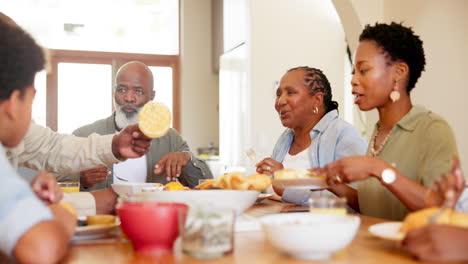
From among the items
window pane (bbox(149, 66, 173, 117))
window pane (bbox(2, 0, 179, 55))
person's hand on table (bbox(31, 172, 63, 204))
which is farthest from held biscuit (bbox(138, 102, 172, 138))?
window pane (bbox(2, 0, 179, 55))

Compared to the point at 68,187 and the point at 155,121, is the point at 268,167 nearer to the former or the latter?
the point at 155,121

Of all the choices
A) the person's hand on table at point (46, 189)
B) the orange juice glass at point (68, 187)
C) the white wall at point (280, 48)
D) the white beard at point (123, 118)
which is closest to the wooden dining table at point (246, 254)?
the person's hand on table at point (46, 189)

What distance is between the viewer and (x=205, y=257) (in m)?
1.13

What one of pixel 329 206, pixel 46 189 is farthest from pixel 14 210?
pixel 329 206

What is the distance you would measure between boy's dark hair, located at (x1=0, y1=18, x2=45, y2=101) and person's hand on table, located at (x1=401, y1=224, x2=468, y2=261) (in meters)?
0.98

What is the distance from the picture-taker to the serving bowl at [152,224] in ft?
3.83

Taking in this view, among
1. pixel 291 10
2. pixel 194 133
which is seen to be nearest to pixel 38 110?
pixel 194 133

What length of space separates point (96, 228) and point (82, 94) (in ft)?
22.8

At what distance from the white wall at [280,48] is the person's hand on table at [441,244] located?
4.03 m

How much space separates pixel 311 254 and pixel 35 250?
1.89ft

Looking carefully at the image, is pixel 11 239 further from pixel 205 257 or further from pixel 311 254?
pixel 311 254

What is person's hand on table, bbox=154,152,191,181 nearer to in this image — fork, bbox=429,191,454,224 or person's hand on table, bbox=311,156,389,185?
person's hand on table, bbox=311,156,389,185

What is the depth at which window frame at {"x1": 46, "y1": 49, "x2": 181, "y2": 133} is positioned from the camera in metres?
7.76

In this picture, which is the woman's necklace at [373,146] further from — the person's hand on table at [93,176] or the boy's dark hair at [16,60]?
the person's hand on table at [93,176]
